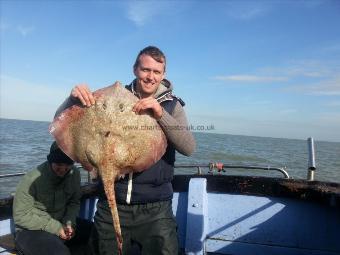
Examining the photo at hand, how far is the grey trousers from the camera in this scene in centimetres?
329

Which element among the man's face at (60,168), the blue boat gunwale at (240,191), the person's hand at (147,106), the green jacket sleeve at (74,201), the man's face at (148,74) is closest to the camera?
the person's hand at (147,106)

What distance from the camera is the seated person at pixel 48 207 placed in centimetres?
410

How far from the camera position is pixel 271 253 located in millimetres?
5035

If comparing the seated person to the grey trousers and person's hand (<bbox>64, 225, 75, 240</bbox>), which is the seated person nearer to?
person's hand (<bbox>64, 225, 75, 240</bbox>)

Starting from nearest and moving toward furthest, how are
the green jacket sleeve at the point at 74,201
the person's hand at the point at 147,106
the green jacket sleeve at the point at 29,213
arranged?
the person's hand at the point at 147,106 → the green jacket sleeve at the point at 29,213 → the green jacket sleeve at the point at 74,201

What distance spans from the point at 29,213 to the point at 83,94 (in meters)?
2.21

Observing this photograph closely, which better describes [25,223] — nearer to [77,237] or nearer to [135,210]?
[77,237]

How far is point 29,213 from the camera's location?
4.27m

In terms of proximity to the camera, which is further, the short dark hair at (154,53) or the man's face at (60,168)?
the man's face at (60,168)

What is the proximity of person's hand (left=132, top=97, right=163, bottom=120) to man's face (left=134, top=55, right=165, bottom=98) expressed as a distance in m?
0.47

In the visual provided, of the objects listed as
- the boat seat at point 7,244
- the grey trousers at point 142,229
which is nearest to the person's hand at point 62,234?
the boat seat at point 7,244

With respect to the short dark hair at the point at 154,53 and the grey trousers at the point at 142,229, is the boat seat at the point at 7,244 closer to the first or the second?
the grey trousers at the point at 142,229

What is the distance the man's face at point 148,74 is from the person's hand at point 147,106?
18.6 inches

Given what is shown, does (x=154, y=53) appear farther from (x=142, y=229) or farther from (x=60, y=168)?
(x=60, y=168)
